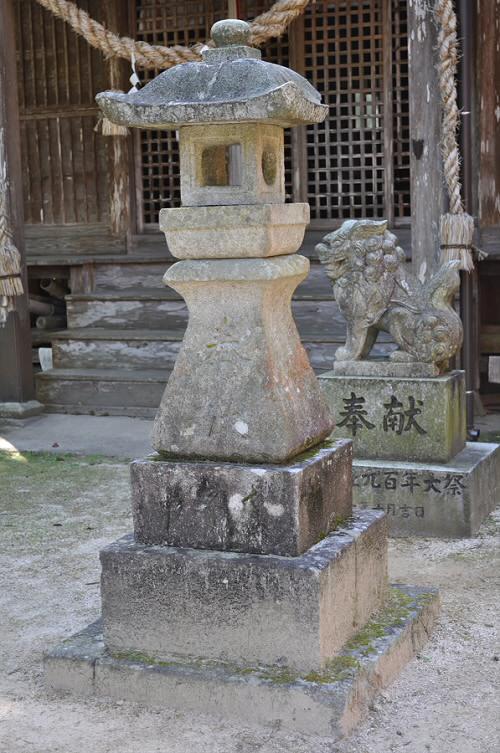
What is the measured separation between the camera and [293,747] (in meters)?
3.57

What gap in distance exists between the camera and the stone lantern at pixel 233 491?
149 inches

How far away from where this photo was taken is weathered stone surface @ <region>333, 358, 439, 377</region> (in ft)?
19.7

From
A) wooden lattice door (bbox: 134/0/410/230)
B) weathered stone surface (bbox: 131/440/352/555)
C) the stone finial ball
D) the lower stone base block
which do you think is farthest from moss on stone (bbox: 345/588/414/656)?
wooden lattice door (bbox: 134/0/410/230)

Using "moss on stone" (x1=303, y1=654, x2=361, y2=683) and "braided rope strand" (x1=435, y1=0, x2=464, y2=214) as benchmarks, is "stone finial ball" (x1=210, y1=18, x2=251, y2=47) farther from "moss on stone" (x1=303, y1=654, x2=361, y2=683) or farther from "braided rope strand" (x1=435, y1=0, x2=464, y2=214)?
"braided rope strand" (x1=435, y1=0, x2=464, y2=214)

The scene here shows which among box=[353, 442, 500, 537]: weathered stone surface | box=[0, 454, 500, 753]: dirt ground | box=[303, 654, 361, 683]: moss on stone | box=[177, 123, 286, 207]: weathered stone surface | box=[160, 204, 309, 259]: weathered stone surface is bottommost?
box=[0, 454, 500, 753]: dirt ground

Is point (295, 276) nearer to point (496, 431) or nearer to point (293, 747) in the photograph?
point (293, 747)

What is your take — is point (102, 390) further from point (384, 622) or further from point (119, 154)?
point (384, 622)

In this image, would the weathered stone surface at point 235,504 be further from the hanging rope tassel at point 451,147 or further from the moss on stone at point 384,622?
the hanging rope tassel at point 451,147

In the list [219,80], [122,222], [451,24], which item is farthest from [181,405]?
[122,222]

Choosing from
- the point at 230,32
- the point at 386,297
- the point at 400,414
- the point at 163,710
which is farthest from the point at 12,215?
the point at 163,710

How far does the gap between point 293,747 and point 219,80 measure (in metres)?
2.34

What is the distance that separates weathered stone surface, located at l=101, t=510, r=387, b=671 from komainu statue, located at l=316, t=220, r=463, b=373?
2.14 metres

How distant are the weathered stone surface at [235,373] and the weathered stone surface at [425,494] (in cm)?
192

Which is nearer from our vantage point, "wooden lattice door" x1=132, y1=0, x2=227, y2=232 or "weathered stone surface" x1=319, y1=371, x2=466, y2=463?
"weathered stone surface" x1=319, y1=371, x2=466, y2=463
